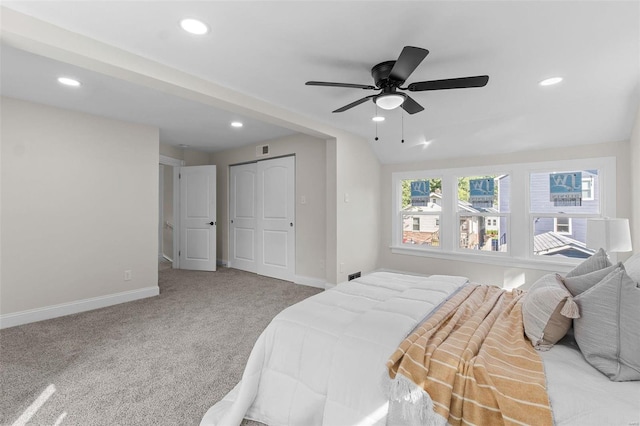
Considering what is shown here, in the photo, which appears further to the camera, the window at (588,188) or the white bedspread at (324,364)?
the window at (588,188)

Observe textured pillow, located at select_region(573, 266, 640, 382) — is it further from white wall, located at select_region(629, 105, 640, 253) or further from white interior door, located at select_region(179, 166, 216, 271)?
white interior door, located at select_region(179, 166, 216, 271)

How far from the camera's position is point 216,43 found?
2.07 metres

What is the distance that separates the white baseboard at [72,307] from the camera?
302 centimetres

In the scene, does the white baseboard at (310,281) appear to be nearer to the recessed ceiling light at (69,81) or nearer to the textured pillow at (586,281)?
the textured pillow at (586,281)

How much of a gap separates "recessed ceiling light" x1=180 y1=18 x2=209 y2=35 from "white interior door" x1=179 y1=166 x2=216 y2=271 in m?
3.77

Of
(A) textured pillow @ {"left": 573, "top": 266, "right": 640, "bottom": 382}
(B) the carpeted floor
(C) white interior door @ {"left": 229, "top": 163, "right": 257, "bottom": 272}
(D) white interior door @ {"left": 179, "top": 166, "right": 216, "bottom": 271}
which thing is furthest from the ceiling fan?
(D) white interior door @ {"left": 179, "top": 166, "right": 216, "bottom": 271}

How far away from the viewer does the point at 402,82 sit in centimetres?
220

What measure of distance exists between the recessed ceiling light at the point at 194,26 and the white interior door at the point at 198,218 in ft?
12.4

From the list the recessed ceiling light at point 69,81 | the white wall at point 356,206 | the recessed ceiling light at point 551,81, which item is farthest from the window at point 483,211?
the recessed ceiling light at point 69,81

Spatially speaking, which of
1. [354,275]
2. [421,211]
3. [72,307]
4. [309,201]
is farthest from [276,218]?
[72,307]

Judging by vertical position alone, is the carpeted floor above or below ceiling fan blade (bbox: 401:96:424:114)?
below

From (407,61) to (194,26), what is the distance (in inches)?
54.9

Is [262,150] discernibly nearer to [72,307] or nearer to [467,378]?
[72,307]

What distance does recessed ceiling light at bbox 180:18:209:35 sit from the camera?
72.1 inches
